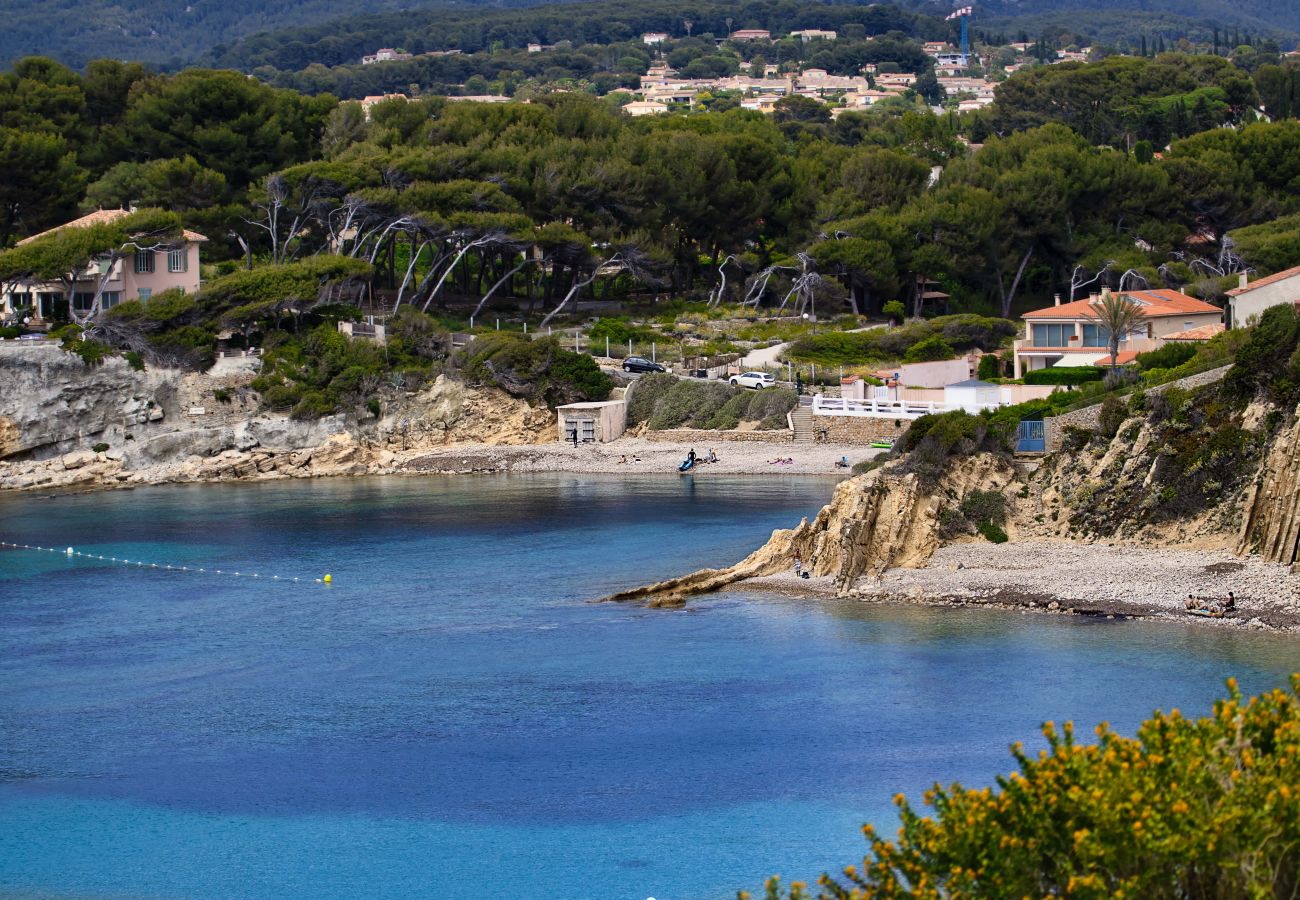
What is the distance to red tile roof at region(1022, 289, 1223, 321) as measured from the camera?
61094 mm

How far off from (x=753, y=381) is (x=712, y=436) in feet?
11.6

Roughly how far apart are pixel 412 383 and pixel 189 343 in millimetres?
7554

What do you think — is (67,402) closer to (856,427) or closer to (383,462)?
(383,462)

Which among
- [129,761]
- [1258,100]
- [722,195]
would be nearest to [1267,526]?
[129,761]

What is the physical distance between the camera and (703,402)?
209ft

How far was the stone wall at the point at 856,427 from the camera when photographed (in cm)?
5859

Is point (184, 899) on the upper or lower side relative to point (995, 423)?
lower

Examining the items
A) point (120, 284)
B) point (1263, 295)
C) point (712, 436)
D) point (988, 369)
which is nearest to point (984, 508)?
point (1263, 295)

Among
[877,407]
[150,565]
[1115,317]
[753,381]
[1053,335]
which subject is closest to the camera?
[150,565]

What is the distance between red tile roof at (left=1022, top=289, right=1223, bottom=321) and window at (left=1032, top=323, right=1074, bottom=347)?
0.39 meters

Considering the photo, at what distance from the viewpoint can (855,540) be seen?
131 ft

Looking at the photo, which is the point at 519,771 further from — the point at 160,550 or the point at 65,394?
the point at 65,394

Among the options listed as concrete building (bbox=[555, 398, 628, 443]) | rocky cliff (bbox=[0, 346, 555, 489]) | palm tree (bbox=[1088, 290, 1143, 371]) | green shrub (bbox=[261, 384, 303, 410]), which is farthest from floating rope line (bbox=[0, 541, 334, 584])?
palm tree (bbox=[1088, 290, 1143, 371])

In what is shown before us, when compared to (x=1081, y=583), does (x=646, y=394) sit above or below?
above
